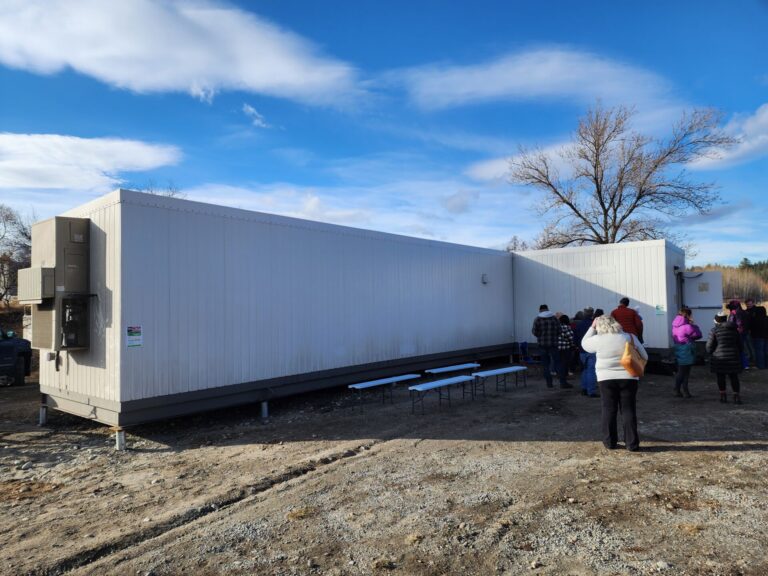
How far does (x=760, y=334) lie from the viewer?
1253cm

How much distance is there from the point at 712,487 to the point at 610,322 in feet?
6.69

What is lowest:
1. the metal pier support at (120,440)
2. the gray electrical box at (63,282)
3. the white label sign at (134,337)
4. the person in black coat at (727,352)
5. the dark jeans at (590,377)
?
the metal pier support at (120,440)

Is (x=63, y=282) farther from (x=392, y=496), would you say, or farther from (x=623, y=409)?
(x=623, y=409)

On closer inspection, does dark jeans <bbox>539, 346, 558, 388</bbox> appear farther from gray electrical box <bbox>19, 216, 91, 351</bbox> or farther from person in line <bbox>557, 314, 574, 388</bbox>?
gray electrical box <bbox>19, 216, 91, 351</bbox>

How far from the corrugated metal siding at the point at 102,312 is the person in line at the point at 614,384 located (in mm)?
5830

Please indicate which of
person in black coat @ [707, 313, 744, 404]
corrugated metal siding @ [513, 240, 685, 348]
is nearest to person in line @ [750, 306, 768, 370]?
corrugated metal siding @ [513, 240, 685, 348]

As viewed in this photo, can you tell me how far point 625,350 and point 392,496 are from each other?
3.13 metres

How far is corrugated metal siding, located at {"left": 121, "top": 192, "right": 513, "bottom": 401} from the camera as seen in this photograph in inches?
269

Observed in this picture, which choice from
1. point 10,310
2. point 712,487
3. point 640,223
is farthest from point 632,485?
point 10,310

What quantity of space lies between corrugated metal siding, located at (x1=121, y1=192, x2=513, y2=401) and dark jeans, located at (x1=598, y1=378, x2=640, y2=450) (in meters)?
4.73

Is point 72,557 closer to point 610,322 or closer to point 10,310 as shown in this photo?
point 610,322

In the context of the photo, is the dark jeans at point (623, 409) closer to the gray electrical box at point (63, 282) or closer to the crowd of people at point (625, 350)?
the crowd of people at point (625, 350)

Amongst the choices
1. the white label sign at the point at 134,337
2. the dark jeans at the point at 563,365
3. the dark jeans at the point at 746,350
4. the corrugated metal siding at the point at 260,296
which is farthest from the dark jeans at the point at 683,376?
the white label sign at the point at 134,337

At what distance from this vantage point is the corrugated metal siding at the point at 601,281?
12.4 metres
